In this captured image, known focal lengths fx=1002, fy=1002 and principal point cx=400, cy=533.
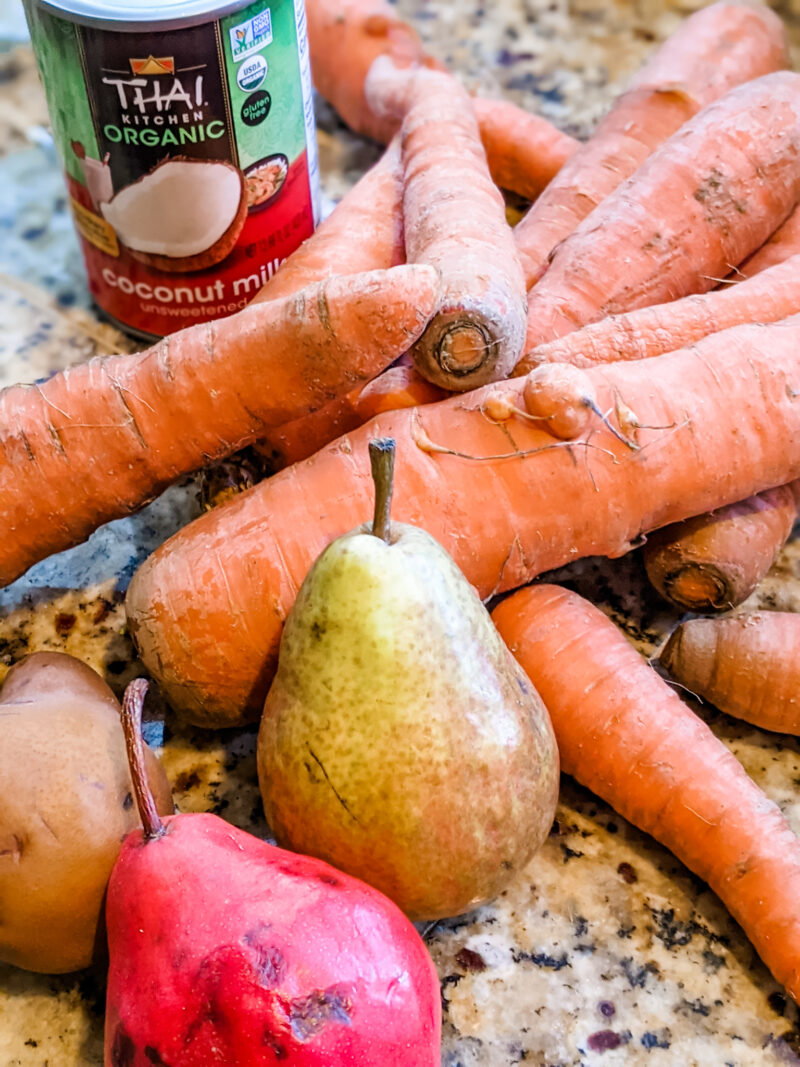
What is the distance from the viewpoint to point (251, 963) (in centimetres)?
54

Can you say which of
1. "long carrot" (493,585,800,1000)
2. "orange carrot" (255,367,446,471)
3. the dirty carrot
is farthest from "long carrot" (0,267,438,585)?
the dirty carrot

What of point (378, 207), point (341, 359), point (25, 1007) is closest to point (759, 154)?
point (378, 207)

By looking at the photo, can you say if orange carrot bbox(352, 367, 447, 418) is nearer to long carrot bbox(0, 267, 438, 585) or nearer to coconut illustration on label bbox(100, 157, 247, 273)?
long carrot bbox(0, 267, 438, 585)

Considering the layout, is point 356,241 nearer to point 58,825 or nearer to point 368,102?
point 368,102

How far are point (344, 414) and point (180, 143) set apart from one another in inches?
11.1

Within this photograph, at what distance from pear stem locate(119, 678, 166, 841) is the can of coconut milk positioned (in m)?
0.51

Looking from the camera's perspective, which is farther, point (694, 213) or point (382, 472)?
point (694, 213)

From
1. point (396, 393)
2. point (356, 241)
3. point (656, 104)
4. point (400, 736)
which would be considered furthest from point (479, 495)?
point (656, 104)

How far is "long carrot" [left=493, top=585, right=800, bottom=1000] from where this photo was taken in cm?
70

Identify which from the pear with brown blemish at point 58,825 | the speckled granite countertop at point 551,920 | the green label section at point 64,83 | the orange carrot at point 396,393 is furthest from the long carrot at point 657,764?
the green label section at point 64,83

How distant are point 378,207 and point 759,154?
1.23 ft

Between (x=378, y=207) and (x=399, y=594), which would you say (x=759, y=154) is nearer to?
(x=378, y=207)

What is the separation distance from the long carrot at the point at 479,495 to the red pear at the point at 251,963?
169mm

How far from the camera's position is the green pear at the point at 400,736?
62 centimetres
